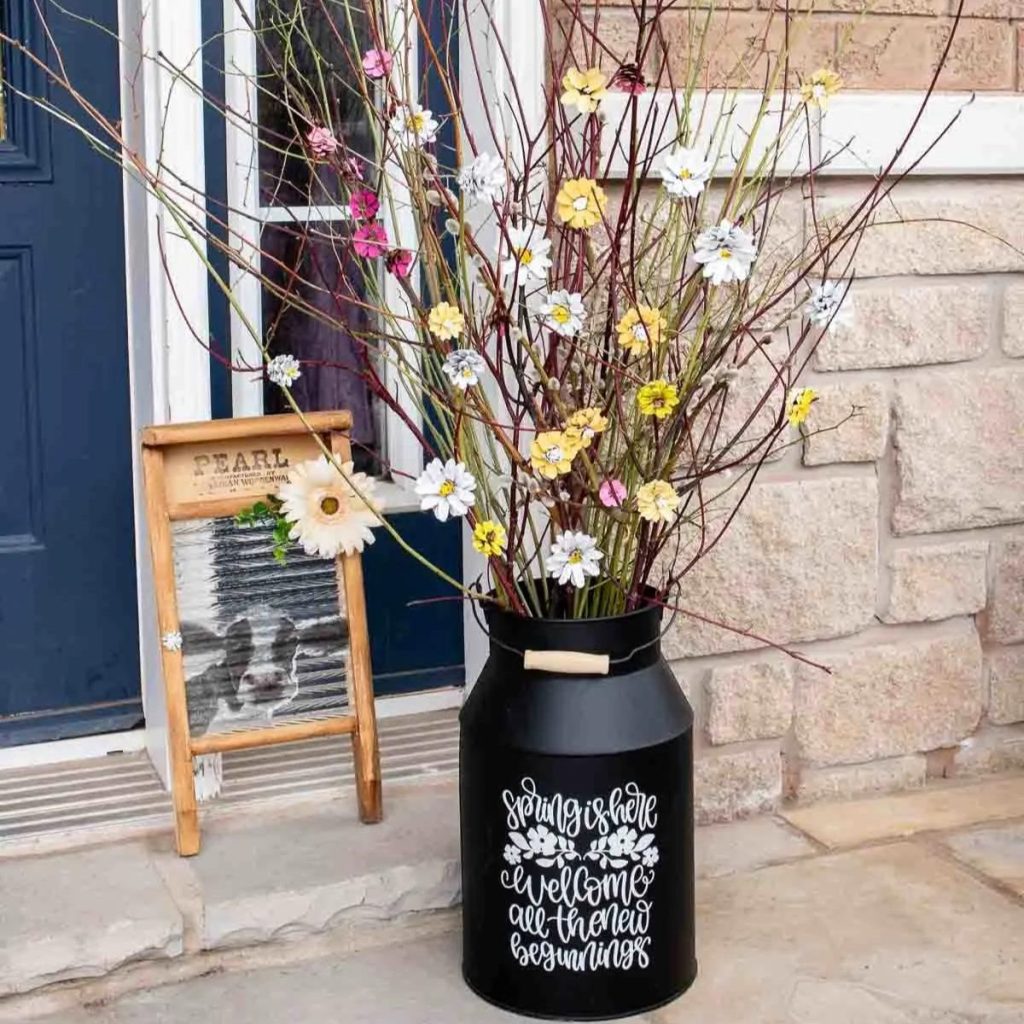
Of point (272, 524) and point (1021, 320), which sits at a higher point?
point (1021, 320)

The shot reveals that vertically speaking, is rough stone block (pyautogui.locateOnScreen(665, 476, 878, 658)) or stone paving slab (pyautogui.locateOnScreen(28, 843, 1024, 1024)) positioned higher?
rough stone block (pyautogui.locateOnScreen(665, 476, 878, 658))

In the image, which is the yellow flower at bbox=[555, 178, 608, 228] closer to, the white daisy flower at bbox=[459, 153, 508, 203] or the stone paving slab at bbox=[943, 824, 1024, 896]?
the white daisy flower at bbox=[459, 153, 508, 203]

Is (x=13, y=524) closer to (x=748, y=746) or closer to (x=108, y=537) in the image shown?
(x=108, y=537)

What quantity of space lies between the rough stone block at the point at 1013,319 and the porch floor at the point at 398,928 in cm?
98

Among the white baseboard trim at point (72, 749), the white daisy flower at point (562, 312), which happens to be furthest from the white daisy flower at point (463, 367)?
the white baseboard trim at point (72, 749)

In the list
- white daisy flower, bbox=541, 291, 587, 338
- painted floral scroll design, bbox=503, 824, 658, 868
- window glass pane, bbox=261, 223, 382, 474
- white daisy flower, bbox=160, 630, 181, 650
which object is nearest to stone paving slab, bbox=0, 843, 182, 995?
white daisy flower, bbox=160, 630, 181, 650

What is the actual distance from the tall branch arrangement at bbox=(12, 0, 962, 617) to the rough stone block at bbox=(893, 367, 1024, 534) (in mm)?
269

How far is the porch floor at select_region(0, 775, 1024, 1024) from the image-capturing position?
2.57 metres

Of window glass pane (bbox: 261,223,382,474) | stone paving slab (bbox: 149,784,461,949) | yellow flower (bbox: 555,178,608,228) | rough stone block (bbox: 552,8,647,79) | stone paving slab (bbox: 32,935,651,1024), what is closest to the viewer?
yellow flower (bbox: 555,178,608,228)

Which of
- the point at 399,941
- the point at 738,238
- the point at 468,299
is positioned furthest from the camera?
the point at 399,941

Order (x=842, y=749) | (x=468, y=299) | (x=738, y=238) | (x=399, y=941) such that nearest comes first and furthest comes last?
(x=738, y=238)
(x=468, y=299)
(x=399, y=941)
(x=842, y=749)

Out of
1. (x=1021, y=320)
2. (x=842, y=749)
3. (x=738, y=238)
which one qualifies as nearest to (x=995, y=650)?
(x=842, y=749)

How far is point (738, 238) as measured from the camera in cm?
219

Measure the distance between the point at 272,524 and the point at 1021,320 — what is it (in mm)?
1538
